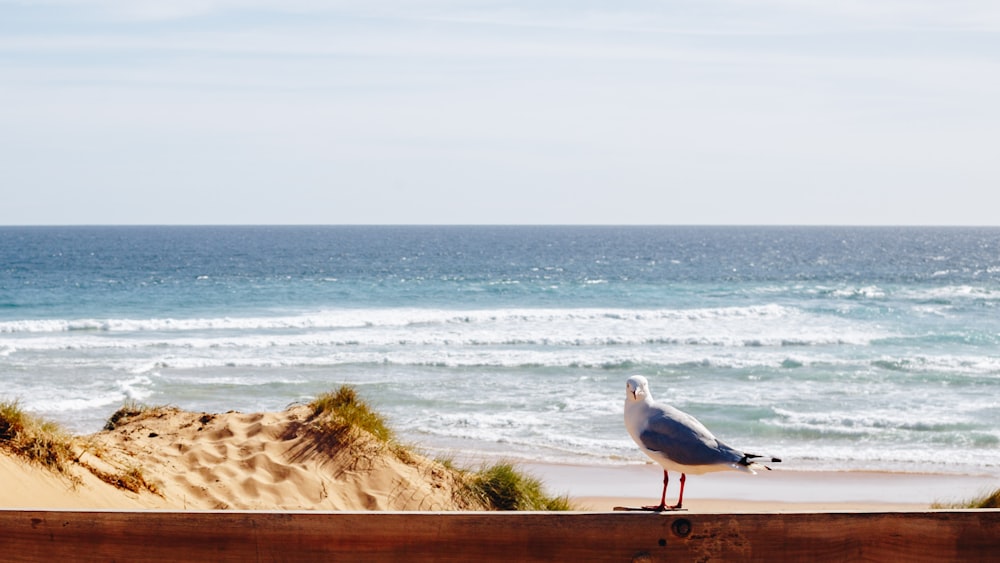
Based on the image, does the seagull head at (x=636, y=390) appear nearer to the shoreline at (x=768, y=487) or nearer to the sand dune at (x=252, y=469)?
the sand dune at (x=252, y=469)

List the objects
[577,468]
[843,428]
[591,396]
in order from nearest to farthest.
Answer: [577,468], [843,428], [591,396]

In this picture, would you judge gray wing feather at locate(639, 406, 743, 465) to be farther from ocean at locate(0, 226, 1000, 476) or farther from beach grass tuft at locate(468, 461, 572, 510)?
ocean at locate(0, 226, 1000, 476)

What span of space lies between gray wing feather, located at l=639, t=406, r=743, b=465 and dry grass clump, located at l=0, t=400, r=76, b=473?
335 cm

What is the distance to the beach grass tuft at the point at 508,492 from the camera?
7.16m

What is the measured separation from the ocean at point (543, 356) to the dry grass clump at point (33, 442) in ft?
4.84

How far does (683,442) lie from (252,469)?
4337 millimetres

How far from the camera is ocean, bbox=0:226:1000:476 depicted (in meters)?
13.2

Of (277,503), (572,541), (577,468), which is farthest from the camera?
(577,468)

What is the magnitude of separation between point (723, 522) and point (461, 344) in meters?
21.2

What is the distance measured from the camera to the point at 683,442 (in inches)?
141

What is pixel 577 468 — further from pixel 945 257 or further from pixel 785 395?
pixel 945 257

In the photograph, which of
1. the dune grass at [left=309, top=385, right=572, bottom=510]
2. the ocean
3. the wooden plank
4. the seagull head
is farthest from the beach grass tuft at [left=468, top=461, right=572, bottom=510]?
the wooden plank

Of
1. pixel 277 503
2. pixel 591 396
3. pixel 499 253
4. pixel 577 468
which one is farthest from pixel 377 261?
pixel 277 503

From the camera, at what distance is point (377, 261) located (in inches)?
2662
